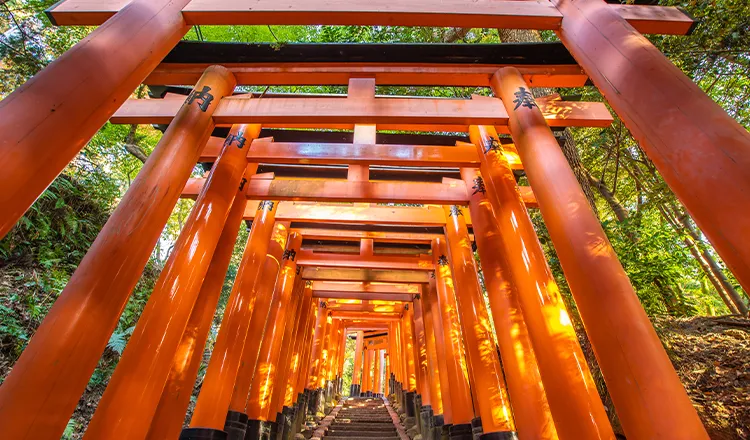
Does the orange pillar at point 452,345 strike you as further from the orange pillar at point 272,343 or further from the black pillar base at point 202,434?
the black pillar base at point 202,434

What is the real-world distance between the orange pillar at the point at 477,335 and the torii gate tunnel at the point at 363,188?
31 millimetres

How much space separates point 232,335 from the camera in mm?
5742

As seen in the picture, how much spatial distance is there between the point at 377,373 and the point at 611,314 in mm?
32440

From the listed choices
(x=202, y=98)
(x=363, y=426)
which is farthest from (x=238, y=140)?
(x=363, y=426)

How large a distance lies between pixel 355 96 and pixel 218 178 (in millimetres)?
2208

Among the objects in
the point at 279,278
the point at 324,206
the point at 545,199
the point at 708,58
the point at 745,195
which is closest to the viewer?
the point at 745,195

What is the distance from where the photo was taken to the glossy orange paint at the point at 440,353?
791 cm

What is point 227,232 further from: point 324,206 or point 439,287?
point 439,287

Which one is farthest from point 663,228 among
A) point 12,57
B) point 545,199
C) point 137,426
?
point 12,57

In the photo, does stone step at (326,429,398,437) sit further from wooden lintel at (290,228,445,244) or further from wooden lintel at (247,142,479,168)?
wooden lintel at (247,142,479,168)

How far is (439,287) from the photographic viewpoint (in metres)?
8.55

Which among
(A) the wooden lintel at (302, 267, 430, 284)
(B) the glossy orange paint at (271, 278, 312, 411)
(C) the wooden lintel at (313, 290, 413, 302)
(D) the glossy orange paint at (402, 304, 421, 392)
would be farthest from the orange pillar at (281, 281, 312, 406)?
(D) the glossy orange paint at (402, 304, 421, 392)

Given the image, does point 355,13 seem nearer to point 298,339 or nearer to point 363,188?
point 363,188

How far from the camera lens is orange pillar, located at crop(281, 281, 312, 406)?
10.2 m
